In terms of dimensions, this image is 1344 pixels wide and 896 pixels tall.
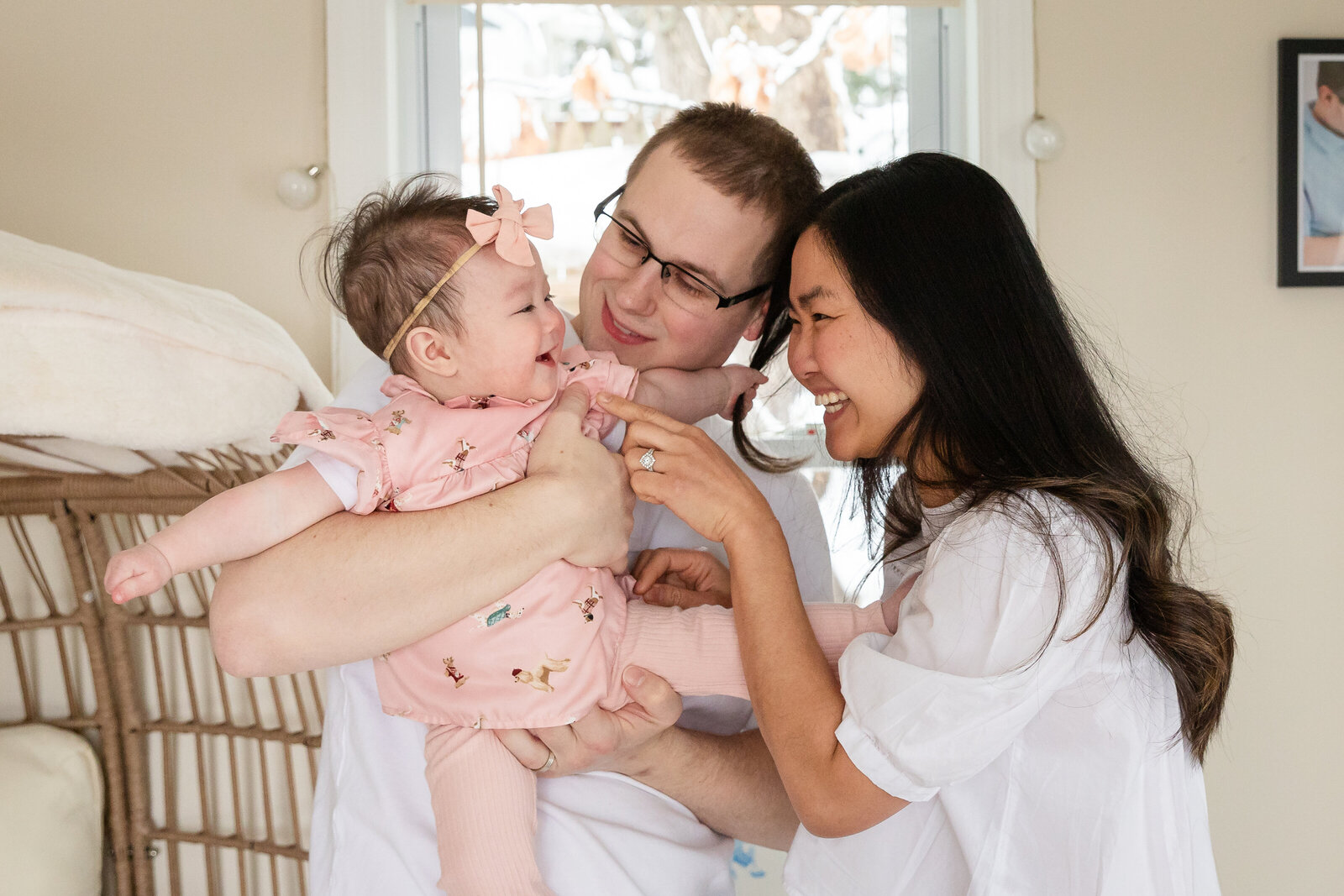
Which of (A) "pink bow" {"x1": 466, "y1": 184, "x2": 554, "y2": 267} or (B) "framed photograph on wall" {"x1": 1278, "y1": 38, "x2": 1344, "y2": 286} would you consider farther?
(B) "framed photograph on wall" {"x1": 1278, "y1": 38, "x2": 1344, "y2": 286}

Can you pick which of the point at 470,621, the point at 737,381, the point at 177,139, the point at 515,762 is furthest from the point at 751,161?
the point at 177,139

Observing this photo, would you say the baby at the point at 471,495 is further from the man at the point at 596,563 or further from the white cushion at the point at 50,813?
the white cushion at the point at 50,813

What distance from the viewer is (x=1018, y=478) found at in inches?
41.0

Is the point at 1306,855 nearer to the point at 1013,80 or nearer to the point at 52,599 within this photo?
the point at 1013,80

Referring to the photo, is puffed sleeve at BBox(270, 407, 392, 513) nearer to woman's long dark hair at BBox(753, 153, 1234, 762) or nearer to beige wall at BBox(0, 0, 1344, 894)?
woman's long dark hair at BBox(753, 153, 1234, 762)

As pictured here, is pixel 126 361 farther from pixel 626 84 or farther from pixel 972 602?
pixel 626 84

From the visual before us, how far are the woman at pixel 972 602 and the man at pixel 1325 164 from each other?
1.43m

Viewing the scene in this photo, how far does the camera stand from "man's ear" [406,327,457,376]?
44.8 inches

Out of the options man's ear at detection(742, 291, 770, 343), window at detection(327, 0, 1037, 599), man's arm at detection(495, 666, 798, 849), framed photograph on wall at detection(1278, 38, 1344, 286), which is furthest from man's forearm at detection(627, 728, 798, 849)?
framed photograph on wall at detection(1278, 38, 1344, 286)

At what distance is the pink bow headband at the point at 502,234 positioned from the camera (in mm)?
1104

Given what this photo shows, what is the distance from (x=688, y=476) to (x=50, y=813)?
1347 millimetres

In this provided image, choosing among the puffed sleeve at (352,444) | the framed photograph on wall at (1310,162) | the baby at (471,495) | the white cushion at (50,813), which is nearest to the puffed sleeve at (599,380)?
the baby at (471,495)

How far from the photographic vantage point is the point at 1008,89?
2.16 m

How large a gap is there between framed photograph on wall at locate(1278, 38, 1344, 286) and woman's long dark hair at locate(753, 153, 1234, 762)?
1.40m
